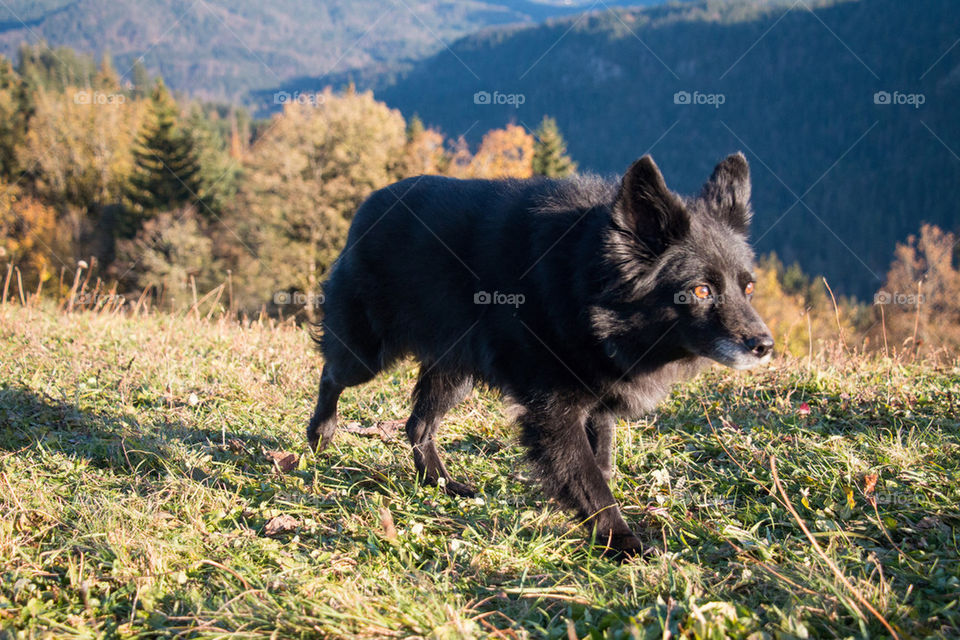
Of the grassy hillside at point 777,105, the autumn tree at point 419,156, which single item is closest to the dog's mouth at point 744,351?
the autumn tree at point 419,156

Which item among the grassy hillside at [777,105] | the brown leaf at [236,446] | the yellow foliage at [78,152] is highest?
the grassy hillside at [777,105]

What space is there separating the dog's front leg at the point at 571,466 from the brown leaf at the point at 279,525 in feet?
3.90

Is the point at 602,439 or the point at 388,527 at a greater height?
the point at 602,439

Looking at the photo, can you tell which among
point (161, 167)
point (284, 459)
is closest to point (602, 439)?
point (284, 459)

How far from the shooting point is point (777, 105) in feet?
395

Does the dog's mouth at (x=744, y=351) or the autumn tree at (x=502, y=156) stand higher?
the autumn tree at (x=502, y=156)

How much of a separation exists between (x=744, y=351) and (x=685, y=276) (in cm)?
45

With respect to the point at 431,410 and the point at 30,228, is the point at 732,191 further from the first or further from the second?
the point at 30,228

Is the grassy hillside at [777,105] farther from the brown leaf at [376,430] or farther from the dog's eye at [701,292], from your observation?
the dog's eye at [701,292]

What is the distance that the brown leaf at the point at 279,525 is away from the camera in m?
2.89

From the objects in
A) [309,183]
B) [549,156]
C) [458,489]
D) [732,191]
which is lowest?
[309,183]

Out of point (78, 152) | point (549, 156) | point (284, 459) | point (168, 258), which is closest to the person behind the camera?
point (284, 459)

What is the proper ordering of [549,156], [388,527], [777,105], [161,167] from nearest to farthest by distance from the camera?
[388,527] < [549,156] < [161,167] < [777,105]

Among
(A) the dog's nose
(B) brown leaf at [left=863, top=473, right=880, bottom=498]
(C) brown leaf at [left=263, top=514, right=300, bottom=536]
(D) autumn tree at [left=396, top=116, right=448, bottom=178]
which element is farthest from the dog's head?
(D) autumn tree at [left=396, top=116, right=448, bottom=178]
